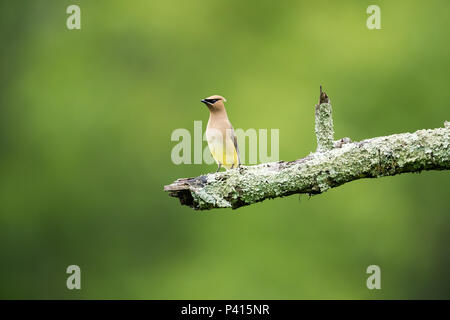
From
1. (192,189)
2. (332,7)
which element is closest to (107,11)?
(332,7)

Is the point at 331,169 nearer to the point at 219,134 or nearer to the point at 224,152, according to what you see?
the point at 219,134

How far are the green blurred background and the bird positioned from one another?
4987mm

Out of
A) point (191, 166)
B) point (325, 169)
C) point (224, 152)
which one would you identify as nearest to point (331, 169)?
point (325, 169)

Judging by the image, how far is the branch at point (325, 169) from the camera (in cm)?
512

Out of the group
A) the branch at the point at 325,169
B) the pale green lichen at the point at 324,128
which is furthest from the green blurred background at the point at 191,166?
the branch at the point at 325,169

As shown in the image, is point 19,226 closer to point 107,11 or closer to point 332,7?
point 107,11

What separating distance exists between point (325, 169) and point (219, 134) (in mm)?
1880

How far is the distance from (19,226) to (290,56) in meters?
6.72

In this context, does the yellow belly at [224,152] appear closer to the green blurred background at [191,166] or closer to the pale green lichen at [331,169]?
the pale green lichen at [331,169]

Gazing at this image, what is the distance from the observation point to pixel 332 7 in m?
13.4

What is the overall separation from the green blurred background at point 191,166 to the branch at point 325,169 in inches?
263

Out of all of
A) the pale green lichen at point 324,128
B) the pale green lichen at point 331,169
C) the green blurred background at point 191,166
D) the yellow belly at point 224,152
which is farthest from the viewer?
the green blurred background at point 191,166

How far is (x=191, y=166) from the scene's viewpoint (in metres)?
12.1

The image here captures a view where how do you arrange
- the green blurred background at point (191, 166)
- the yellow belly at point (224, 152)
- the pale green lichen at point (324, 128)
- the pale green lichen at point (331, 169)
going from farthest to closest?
the green blurred background at point (191, 166) → the yellow belly at point (224, 152) → the pale green lichen at point (324, 128) → the pale green lichen at point (331, 169)
